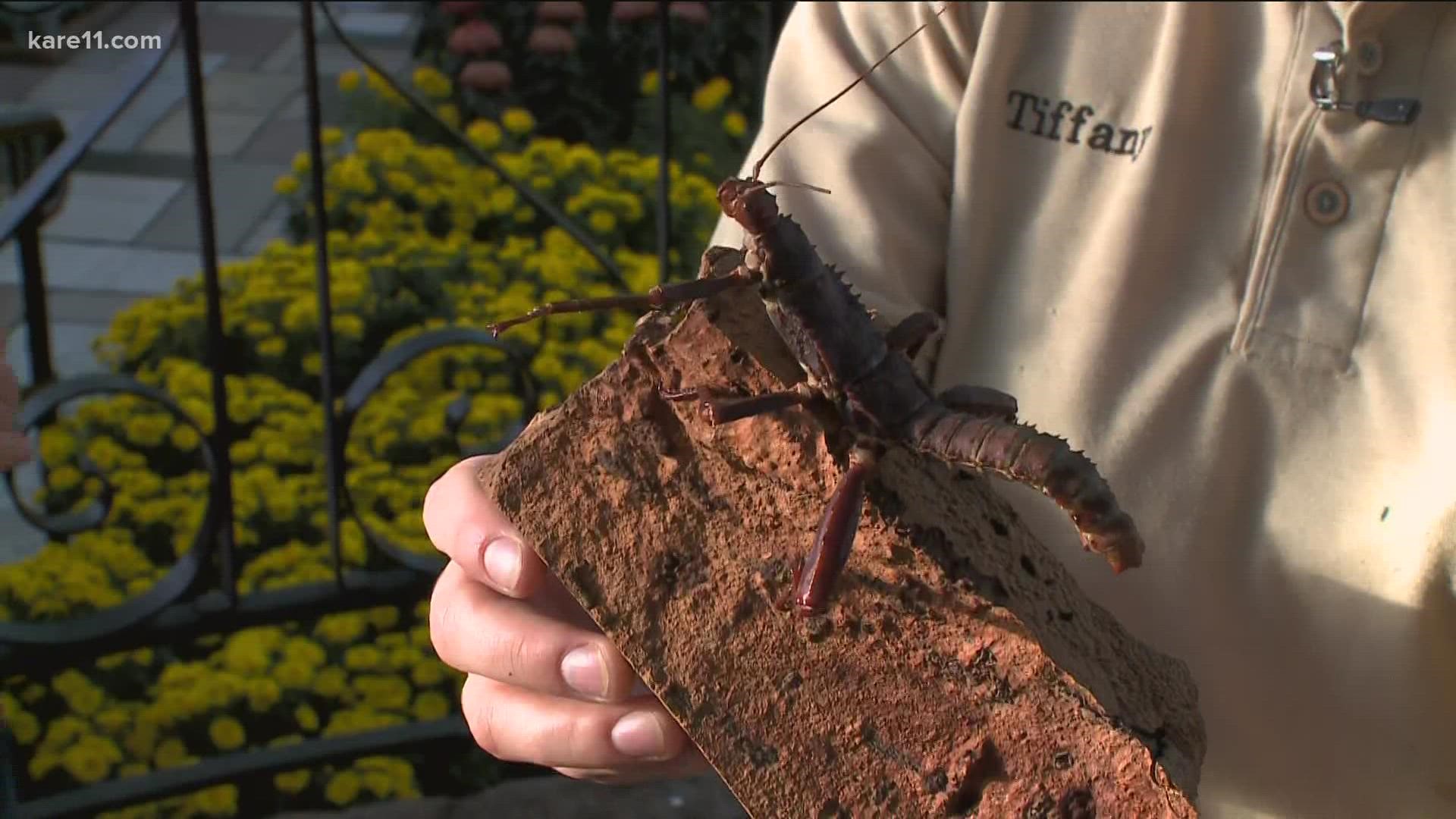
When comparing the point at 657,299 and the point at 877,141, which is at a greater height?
the point at 877,141

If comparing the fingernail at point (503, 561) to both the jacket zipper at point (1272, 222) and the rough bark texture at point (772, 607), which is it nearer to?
the rough bark texture at point (772, 607)

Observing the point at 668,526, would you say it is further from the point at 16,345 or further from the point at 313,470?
the point at 16,345

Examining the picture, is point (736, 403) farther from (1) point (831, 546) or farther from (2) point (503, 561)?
(2) point (503, 561)

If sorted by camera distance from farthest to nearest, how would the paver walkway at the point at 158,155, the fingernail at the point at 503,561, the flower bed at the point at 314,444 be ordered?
the paver walkway at the point at 158,155
the flower bed at the point at 314,444
the fingernail at the point at 503,561

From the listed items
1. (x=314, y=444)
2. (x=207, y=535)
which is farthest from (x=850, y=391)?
(x=314, y=444)

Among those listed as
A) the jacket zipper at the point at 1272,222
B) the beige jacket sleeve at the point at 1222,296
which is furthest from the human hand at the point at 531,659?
the jacket zipper at the point at 1272,222

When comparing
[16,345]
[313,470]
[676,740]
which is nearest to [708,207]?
[313,470]

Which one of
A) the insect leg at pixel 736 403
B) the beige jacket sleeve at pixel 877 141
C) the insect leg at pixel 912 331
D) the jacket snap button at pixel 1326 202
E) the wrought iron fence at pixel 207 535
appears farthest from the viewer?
the wrought iron fence at pixel 207 535
